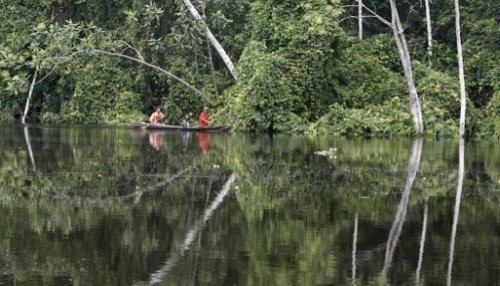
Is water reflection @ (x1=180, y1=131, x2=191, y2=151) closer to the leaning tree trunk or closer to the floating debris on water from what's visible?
the floating debris on water

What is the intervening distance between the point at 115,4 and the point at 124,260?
123 ft

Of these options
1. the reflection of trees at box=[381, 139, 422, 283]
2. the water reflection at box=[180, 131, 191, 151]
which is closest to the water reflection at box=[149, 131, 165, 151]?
the water reflection at box=[180, 131, 191, 151]

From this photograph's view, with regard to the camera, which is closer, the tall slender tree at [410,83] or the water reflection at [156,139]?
the water reflection at [156,139]

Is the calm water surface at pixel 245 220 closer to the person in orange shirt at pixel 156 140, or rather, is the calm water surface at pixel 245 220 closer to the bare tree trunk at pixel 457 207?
the bare tree trunk at pixel 457 207

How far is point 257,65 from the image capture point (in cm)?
3244

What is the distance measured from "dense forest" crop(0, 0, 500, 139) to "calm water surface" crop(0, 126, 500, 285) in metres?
12.6

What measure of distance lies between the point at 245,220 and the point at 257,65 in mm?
22293

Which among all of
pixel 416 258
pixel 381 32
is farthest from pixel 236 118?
pixel 416 258

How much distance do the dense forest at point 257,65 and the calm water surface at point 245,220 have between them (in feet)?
41.3

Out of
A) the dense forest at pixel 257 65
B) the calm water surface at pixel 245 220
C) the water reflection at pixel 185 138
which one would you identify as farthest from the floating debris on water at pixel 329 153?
the dense forest at pixel 257 65

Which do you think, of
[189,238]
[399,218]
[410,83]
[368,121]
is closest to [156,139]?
[368,121]

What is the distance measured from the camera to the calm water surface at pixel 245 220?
25.0 feet

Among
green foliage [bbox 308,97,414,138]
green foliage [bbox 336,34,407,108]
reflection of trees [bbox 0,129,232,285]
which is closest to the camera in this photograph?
reflection of trees [bbox 0,129,232,285]

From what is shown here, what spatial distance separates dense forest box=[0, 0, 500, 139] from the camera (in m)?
32.2
